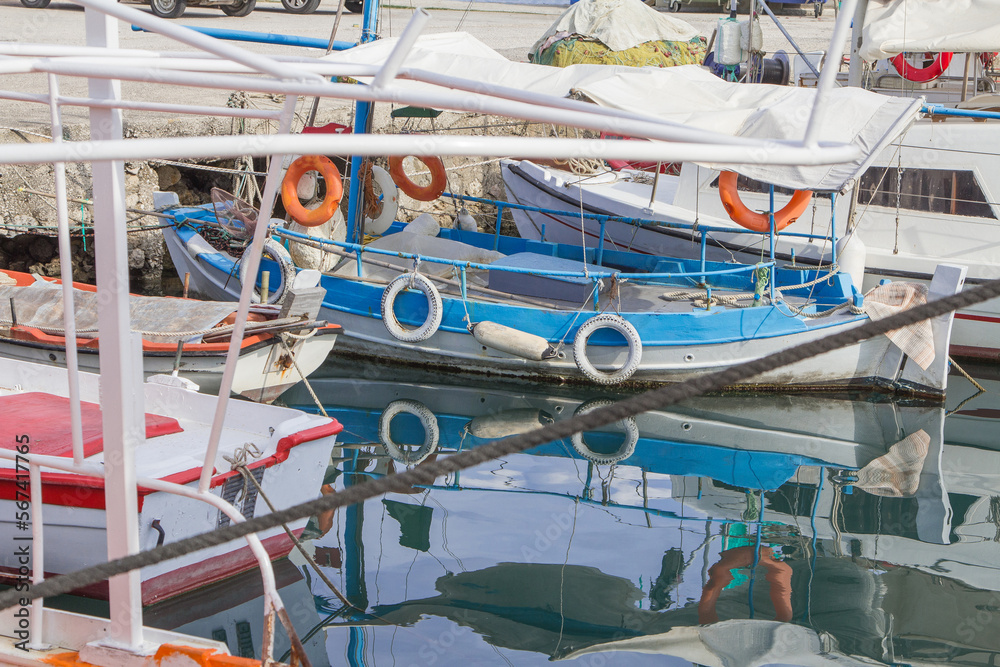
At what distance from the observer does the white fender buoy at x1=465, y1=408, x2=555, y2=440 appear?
27.5 ft

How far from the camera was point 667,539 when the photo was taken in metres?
6.36

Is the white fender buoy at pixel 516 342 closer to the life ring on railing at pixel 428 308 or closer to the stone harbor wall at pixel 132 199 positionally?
the life ring on railing at pixel 428 308

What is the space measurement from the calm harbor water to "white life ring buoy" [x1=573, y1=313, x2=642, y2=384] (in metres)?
0.31

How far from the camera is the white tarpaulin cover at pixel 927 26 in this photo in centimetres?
1025

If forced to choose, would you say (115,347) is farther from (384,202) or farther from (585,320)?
(384,202)

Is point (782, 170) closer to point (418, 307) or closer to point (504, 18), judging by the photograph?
point (418, 307)

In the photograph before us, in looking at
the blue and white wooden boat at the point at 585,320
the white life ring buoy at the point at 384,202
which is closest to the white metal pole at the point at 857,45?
the blue and white wooden boat at the point at 585,320

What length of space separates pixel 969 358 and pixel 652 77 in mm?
5222

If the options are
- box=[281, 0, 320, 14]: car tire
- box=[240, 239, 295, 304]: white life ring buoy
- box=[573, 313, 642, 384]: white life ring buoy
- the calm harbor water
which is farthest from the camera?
box=[281, 0, 320, 14]: car tire

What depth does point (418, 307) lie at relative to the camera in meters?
9.65

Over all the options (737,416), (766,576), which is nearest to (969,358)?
(737,416)

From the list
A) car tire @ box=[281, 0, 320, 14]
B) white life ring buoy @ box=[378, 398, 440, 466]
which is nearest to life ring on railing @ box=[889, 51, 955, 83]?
white life ring buoy @ box=[378, 398, 440, 466]

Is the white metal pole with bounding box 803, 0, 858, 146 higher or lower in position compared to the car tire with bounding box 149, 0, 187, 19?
lower

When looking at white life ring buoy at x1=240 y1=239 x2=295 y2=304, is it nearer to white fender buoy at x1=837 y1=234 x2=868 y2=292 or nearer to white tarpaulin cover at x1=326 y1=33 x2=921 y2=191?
white tarpaulin cover at x1=326 y1=33 x2=921 y2=191
